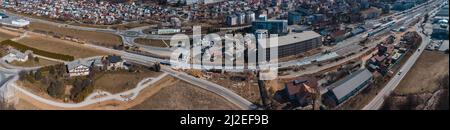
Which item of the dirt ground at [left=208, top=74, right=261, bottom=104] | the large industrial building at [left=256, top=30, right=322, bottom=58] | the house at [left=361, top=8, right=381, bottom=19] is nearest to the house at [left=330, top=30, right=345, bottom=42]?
the large industrial building at [left=256, top=30, right=322, bottom=58]

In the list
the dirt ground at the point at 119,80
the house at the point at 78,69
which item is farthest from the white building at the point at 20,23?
the dirt ground at the point at 119,80


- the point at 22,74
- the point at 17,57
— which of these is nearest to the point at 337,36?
the point at 22,74

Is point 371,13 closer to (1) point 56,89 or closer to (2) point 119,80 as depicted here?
(2) point 119,80
